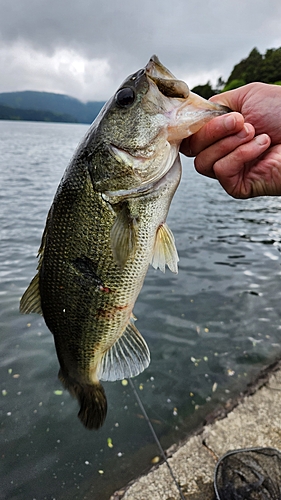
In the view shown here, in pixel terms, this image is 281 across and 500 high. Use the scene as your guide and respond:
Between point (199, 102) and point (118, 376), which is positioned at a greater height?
point (199, 102)

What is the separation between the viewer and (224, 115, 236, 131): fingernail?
1981 mm

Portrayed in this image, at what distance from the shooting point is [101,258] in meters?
1.94

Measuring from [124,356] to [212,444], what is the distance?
6.55 ft

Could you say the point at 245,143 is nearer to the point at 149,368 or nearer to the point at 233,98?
the point at 233,98

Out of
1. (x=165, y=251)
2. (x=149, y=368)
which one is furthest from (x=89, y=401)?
(x=149, y=368)

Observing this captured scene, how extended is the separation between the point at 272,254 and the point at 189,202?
6471 mm

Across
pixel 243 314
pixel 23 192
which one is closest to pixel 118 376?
pixel 243 314

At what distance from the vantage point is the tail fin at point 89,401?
230cm

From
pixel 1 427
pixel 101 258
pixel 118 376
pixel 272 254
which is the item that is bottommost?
pixel 1 427

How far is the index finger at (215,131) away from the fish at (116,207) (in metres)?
0.06

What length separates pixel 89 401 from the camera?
2.32m

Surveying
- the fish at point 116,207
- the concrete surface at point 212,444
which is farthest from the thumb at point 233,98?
the concrete surface at point 212,444

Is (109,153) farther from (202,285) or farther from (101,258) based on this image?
(202,285)

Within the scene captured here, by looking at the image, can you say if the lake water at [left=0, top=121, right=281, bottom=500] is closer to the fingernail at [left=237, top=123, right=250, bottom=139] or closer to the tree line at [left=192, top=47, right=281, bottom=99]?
the fingernail at [left=237, top=123, right=250, bottom=139]
